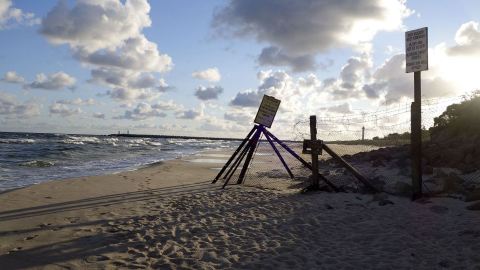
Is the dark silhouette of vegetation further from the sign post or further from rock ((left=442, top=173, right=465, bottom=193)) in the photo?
the sign post

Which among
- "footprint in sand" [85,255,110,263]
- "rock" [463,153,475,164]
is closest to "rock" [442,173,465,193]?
"rock" [463,153,475,164]

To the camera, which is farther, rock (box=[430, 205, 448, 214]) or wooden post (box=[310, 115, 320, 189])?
wooden post (box=[310, 115, 320, 189])

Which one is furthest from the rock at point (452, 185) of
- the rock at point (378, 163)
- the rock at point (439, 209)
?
the rock at point (378, 163)

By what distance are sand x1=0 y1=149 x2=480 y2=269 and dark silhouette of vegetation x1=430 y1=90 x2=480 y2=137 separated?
23.6 feet

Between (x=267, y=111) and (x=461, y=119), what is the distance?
7.49 metres

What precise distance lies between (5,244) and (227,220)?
142 inches

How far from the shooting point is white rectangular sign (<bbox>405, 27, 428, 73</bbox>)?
28.6 ft

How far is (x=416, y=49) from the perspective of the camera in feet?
29.2

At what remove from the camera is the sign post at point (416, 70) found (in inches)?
345

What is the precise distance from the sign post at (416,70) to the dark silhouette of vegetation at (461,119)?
236 inches

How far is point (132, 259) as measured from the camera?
5762mm

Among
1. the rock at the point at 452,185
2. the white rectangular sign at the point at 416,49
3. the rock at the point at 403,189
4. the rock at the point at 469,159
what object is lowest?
the rock at the point at 403,189

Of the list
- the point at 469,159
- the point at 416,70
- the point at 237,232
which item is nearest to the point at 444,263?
the point at 237,232

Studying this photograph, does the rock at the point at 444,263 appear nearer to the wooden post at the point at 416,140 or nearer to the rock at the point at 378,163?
the wooden post at the point at 416,140
